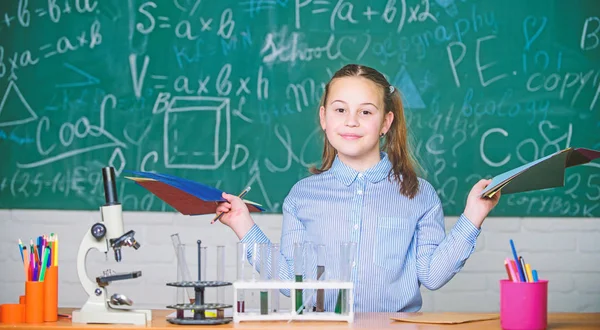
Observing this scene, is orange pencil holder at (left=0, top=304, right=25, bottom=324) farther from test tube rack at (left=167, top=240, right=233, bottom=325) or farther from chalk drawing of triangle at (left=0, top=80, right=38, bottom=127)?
chalk drawing of triangle at (left=0, top=80, right=38, bottom=127)

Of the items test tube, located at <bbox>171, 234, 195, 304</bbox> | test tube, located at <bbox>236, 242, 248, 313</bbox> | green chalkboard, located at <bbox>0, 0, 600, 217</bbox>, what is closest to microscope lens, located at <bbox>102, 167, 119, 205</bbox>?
test tube, located at <bbox>171, 234, 195, 304</bbox>

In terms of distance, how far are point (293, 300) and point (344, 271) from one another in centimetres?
13

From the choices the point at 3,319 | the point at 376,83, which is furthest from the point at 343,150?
the point at 3,319

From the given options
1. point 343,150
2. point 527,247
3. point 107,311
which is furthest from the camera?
point 527,247

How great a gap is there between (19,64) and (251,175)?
1086mm

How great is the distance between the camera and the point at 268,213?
11.2ft

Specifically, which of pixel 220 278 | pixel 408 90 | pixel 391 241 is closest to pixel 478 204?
pixel 391 241

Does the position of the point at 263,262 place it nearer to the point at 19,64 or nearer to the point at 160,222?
the point at 160,222

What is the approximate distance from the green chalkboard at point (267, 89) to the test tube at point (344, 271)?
158 cm

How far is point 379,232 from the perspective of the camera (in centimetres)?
233

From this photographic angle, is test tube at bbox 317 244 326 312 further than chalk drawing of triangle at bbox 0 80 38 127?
No

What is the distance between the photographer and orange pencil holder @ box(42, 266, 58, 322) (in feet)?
6.21

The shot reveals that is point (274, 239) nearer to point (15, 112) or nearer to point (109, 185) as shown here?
point (15, 112)

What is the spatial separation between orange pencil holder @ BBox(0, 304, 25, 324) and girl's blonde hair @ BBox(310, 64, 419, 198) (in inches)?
38.9
